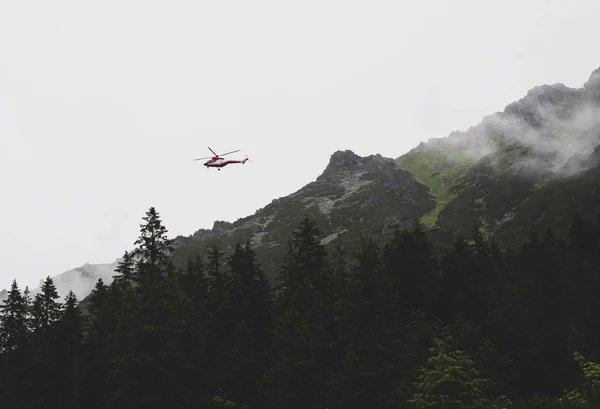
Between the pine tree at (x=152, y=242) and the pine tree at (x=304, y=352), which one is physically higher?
the pine tree at (x=152, y=242)

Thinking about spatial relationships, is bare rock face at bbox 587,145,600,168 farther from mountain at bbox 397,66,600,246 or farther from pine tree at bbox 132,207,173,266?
pine tree at bbox 132,207,173,266

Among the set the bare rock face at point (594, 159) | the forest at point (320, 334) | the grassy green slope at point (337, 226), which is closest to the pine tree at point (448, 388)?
the forest at point (320, 334)

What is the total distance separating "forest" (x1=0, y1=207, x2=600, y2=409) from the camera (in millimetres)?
28891

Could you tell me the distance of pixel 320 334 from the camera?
1246 inches

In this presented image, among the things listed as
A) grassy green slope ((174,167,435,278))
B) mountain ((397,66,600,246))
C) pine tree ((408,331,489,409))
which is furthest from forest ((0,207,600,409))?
grassy green slope ((174,167,435,278))

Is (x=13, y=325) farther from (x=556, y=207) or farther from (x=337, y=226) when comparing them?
(x=337, y=226)

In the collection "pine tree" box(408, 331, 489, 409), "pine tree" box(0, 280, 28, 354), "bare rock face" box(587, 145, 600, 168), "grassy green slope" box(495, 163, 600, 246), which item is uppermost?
"pine tree" box(0, 280, 28, 354)

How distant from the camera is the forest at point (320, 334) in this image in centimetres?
2889

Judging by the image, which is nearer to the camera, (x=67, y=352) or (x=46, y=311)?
(x=67, y=352)

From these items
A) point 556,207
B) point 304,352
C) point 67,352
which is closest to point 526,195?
point 556,207

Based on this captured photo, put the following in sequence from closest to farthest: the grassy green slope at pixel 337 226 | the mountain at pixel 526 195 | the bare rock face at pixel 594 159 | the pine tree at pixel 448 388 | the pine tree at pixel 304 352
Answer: the pine tree at pixel 448 388 < the pine tree at pixel 304 352 < the mountain at pixel 526 195 < the bare rock face at pixel 594 159 < the grassy green slope at pixel 337 226

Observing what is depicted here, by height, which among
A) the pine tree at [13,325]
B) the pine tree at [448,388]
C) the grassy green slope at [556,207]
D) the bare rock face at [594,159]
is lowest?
the grassy green slope at [556,207]

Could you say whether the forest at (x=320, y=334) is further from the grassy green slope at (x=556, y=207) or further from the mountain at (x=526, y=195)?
the grassy green slope at (x=556, y=207)

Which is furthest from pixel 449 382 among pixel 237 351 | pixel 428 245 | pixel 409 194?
pixel 409 194
